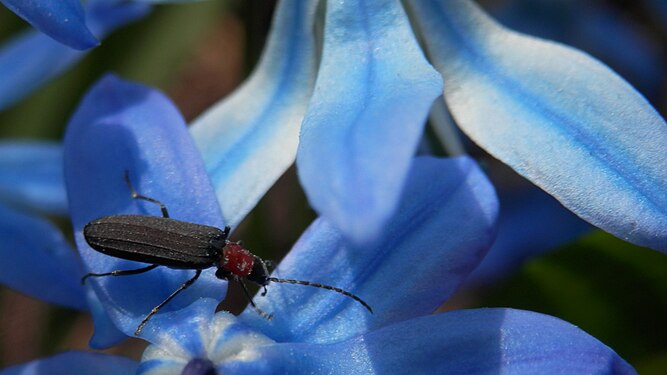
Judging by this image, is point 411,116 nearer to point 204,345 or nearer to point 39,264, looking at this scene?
point 204,345

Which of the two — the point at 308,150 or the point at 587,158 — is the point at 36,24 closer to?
the point at 308,150

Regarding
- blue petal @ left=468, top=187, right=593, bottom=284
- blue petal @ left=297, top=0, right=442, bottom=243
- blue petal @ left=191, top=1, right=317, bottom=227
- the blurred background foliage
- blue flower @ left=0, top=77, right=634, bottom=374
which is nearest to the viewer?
blue petal @ left=297, top=0, right=442, bottom=243

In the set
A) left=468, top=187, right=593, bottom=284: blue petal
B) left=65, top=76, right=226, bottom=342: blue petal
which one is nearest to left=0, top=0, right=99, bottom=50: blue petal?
left=65, top=76, right=226, bottom=342: blue petal

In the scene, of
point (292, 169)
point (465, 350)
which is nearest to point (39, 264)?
point (465, 350)

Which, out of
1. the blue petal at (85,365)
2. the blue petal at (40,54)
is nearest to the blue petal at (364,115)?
the blue petal at (85,365)

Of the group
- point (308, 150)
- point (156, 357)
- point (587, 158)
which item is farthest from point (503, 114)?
point (156, 357)

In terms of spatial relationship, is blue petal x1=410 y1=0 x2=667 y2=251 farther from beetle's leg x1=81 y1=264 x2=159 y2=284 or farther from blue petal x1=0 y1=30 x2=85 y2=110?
blue petal x1=0 y1=30 x2=85 y2=110

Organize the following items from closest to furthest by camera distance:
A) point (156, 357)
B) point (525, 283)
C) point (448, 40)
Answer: point (156, 357) → point (448, 40) → point (525, 283)
